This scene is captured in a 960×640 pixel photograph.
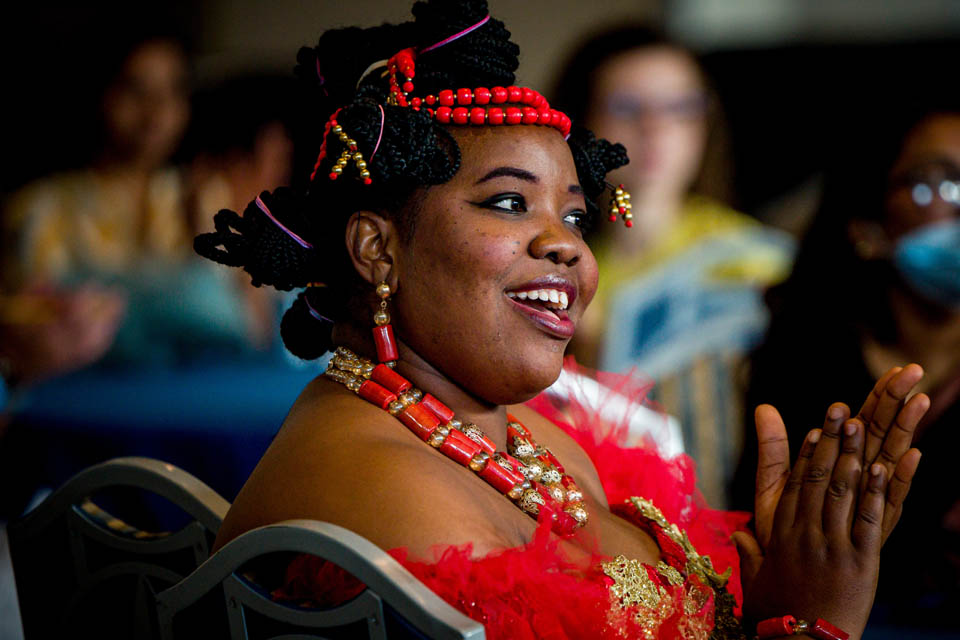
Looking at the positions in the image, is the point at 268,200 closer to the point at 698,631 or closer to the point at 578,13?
the point at 698,631

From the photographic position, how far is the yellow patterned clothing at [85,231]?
4379mm

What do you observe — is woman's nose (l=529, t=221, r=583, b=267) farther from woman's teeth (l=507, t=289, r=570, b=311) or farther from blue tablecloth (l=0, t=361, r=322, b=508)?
blue tablecloth (l=0, t=361, r=322, b=508)

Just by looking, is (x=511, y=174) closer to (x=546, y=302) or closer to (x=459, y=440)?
(x=546, y=302)

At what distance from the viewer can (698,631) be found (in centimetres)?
141

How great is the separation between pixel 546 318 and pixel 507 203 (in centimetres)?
19

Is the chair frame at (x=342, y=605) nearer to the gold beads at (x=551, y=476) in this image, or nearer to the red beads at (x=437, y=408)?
the red beads at (x=437, y=408)

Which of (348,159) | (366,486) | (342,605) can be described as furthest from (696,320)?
(342,605)

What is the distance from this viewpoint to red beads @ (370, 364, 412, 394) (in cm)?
154

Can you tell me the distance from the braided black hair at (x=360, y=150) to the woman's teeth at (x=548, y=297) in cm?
20

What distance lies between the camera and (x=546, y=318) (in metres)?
1.54

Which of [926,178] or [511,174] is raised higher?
[926,178]

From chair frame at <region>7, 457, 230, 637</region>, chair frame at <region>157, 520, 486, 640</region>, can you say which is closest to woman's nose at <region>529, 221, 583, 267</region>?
chair frame at <region>157, 520, 486, 640</region>

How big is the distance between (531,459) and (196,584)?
1.92 ft

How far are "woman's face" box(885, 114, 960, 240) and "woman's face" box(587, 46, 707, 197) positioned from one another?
221 cm
